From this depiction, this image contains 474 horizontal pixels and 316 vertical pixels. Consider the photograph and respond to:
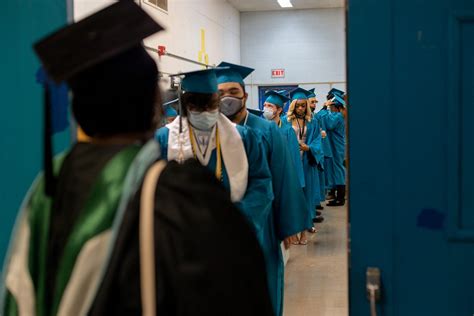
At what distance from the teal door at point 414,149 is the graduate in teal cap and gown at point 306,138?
5916mm

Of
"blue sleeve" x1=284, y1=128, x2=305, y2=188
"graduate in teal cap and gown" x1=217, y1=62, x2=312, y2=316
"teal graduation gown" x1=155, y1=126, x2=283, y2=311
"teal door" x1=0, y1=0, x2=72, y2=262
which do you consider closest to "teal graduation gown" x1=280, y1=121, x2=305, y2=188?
"blue sleeve" x1=284, y1=128, x2=305, y2=188

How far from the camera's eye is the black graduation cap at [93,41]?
1.08 metres

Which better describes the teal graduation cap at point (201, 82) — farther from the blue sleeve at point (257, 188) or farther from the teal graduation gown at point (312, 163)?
the teal graduation gown at point (312, 163)

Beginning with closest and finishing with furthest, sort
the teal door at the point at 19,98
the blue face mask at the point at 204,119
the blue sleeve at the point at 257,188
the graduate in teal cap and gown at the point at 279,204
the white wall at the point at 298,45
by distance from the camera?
the teal door at the point at 19,98 < the blue sleeve at the point at 257,188 < the blue face mask at the point at 204,119 < the graduate in teal cap and gown at the point at 279,204 < the white wall at the point at 298,45

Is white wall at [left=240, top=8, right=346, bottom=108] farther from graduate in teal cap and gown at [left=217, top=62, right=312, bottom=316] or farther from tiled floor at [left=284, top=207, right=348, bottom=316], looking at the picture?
graduate in teal cap and gown at [left=217, top=62, right=312, bottom=316]

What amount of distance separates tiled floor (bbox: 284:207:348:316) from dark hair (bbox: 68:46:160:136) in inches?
149

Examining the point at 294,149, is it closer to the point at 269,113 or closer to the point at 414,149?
the point at 269,113

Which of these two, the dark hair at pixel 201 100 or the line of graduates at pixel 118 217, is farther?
the dark hair at pixel 201 100

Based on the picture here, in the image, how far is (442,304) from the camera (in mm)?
1765

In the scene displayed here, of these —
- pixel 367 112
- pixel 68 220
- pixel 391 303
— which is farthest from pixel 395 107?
pixel 68 220

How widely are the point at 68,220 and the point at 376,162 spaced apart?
989 millimetres

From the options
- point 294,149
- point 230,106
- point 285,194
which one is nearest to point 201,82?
point 230,106

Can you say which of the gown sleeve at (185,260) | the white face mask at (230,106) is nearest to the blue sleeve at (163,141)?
the white face mask at (230,106)

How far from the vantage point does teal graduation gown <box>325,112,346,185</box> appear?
381 inches
